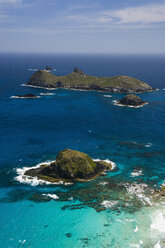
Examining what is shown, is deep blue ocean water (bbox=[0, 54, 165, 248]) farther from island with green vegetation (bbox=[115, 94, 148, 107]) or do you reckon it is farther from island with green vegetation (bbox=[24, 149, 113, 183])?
island with green vegetation (bbox=[115, 94, 148, 107])

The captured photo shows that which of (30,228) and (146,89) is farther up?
(146,89)

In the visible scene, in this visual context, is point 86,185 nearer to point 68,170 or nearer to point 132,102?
point 68,170

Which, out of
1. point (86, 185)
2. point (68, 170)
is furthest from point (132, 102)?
point (86, 185)

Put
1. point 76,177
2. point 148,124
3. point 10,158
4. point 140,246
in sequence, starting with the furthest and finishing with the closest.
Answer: point 148,124 < point 10,158 < point 76,177 < point 140,246

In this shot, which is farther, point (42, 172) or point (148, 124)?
point (148, 124)

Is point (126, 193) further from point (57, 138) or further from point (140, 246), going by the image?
point (57, 138)

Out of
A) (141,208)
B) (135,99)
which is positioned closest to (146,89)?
(135,99)

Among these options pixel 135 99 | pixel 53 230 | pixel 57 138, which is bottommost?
pixel 53 230

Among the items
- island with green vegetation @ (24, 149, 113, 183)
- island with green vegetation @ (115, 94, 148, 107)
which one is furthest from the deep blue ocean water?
island with green vegetation @ (115, 94, 148, 107)
